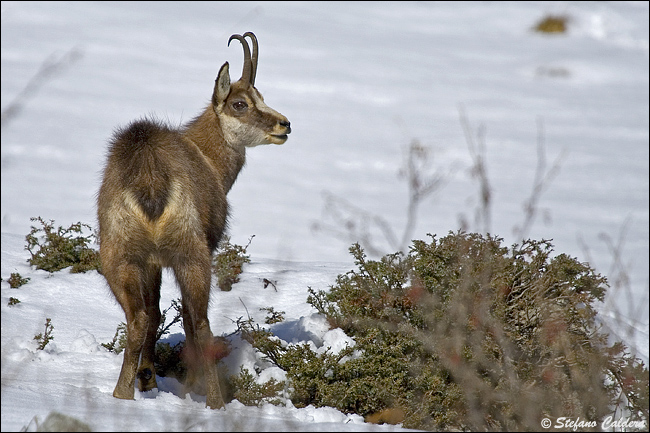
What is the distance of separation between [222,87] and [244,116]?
29cm

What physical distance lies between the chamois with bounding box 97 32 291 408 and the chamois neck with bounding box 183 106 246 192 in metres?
0.65

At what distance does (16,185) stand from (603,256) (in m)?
8.69

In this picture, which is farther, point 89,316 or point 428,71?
point 428,71

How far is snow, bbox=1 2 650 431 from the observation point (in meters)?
5.86

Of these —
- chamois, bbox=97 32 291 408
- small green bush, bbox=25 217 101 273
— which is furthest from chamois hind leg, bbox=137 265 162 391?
small green bush, bbox=25 217 101 273

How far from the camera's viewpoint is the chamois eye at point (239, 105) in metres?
6.38

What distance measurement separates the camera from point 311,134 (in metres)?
15.6

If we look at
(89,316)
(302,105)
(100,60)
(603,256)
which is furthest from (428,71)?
(89,316)

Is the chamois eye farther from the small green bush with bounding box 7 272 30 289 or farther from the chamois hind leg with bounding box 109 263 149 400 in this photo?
the small green bush with bounding box 7 272 30 289

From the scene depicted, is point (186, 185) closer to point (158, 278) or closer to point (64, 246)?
point (158, 278)

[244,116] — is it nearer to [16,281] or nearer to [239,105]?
[239,105]

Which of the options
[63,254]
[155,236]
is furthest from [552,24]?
[155,236]

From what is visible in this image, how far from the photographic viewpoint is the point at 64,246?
7184 millimetres

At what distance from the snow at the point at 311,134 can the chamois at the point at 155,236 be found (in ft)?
0.88
